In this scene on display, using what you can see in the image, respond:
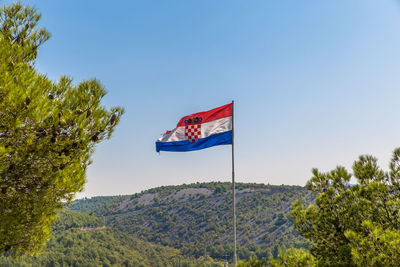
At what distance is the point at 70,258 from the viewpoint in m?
95.0

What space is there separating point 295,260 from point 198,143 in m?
4.65

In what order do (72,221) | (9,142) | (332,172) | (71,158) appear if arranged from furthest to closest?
(72,221) → (332,172) → (71,158) → (9,142)

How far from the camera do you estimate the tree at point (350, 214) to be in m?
5.09

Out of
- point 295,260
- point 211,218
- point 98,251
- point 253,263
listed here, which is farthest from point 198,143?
point 211,218

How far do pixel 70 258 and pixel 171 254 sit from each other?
36.6 metres

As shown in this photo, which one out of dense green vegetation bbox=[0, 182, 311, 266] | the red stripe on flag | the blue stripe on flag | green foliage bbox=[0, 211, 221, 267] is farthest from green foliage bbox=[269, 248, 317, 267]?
green foliage bbox=[0, 211, 221, 267]

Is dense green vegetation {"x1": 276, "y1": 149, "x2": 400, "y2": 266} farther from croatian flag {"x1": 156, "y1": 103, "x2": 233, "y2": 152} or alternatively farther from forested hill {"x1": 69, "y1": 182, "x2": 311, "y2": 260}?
forested hill {"x1": 69, "y1": 182, "x2": 311, "y2": 260}

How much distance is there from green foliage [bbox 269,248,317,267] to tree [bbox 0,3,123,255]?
13.8 feet

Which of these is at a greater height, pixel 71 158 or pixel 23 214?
pixel 71 158

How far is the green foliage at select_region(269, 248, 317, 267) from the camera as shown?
19.7 ft

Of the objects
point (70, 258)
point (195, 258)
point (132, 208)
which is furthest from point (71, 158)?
point (132, 208)

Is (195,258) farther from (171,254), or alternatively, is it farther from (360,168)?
(360,168)

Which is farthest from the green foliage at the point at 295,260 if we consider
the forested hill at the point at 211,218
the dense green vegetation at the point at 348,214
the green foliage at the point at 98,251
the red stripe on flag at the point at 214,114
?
the green foliage at the point at 98,251

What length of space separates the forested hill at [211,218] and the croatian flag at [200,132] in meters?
92.8
